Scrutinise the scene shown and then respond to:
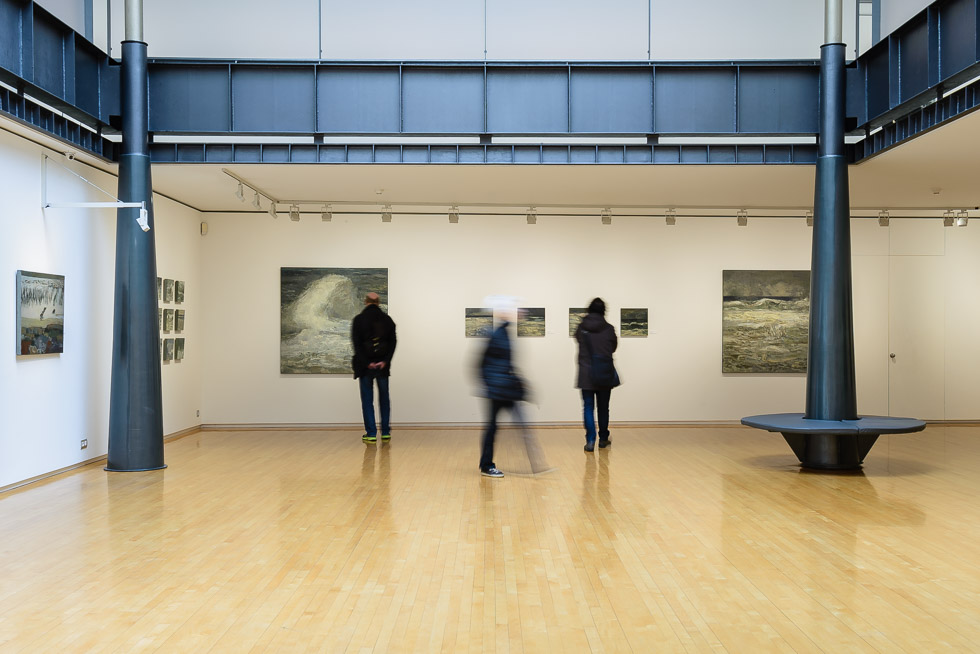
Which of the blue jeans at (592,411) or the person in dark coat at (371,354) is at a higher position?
the person in dark coat at (371,354)

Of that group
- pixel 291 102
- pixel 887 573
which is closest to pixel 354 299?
pixel 291 102

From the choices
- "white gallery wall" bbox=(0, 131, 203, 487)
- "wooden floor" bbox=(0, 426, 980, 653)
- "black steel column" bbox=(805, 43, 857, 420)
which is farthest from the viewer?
"black steel column" bbox=(805, 43, 857, 420)


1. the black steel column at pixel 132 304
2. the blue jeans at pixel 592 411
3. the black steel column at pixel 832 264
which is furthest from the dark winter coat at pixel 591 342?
the black steel column at pixel 132 304

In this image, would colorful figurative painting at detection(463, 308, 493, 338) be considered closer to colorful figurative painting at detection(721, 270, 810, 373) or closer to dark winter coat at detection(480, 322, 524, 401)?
colorful figurative painting at detection(721, 270, 810, 373)

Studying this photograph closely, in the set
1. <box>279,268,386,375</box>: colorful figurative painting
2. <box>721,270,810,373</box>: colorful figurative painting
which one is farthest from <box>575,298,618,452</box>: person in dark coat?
<box>279,268,386,375</box>: colorful figurative painting

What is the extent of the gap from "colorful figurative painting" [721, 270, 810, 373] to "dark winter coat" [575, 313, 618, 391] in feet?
15.0

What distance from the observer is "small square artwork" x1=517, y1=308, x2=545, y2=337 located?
16344 mm

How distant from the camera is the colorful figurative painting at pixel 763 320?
16594 millimetres

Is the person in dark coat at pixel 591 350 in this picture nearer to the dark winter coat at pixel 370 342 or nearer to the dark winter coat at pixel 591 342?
the dark winter coat at pixel 591 342

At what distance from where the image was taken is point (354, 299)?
16.2 m

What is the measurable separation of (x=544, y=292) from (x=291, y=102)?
253 inches

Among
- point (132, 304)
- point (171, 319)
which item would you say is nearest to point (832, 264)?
point (132, 304)

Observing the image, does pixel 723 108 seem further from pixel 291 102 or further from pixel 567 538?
pixel 567 538

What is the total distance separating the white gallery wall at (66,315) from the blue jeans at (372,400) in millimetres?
3732
